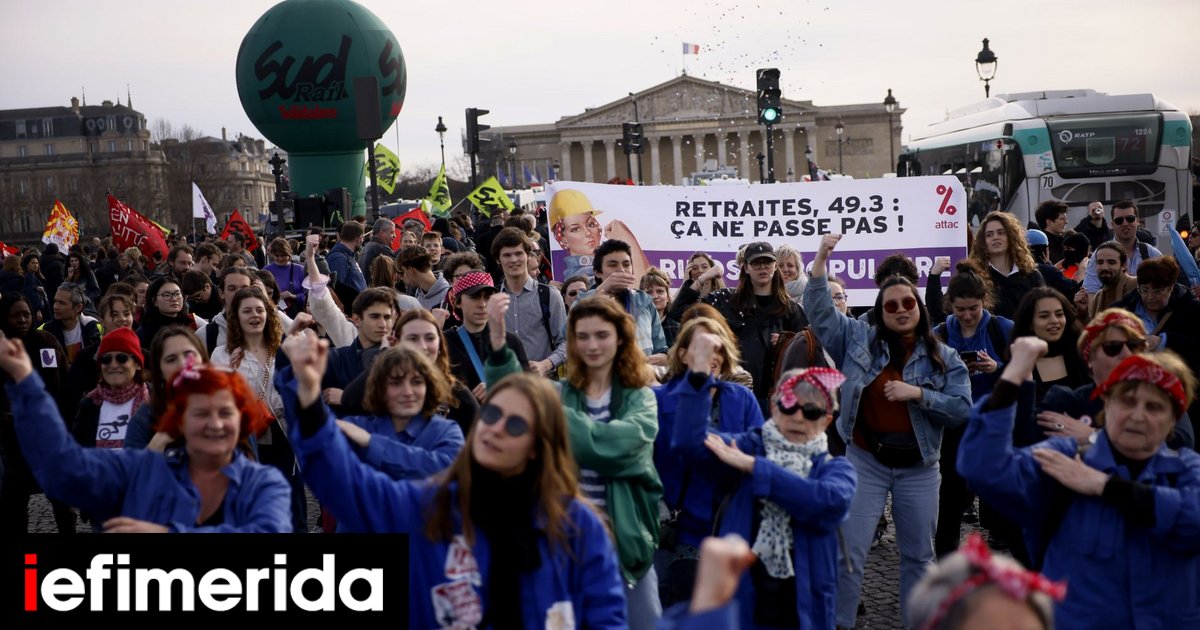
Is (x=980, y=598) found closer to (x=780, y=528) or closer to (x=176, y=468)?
(x=780, y=528)

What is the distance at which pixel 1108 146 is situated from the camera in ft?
64.5

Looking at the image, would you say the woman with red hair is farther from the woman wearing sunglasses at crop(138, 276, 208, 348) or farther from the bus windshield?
the bus windshield

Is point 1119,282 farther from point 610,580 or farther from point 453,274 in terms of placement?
point 610,580

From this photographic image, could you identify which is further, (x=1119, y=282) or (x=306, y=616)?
(x=1119, y=282)

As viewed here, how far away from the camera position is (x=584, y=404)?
4.35 m

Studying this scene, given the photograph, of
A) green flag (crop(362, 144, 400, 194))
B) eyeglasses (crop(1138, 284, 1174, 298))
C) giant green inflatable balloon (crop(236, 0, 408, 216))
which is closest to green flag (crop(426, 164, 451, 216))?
green flag (crop(362, 144, 400, 194))

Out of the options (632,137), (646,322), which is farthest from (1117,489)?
(632,137)

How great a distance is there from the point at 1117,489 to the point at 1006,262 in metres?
4.33

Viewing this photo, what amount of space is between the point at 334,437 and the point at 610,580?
0.77 meters

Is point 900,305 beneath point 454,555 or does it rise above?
above

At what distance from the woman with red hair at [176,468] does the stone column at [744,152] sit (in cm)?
9412

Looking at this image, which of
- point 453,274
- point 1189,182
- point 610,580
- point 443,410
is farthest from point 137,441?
point 1189,182

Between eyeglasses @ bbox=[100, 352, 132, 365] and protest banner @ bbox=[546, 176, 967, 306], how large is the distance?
12.5 feet

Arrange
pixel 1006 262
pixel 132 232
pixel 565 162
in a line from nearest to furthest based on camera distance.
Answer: pixel 1006 262, pixel 132 232, pixel 565 162
